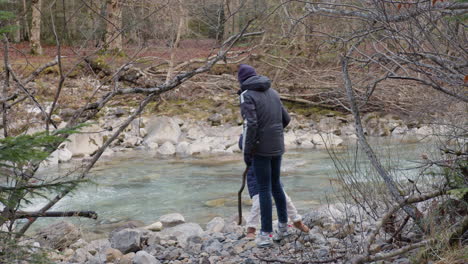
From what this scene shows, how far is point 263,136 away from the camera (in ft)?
16.0

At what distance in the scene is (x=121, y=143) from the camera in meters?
13.4

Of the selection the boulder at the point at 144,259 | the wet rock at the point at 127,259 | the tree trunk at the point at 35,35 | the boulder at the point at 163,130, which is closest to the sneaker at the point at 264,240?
the boulder at the point at 144,259

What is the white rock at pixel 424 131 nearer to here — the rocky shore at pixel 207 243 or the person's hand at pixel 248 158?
the rocky shore at pixel 207 243

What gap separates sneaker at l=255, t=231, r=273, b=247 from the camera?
4.93 metres

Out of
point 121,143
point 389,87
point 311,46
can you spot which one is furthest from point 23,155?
point 311,46

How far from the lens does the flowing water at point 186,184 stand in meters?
7.64

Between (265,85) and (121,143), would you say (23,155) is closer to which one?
(265,85)

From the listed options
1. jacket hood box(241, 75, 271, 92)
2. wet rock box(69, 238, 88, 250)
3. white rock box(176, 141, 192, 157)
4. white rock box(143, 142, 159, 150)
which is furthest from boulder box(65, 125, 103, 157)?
jacket hood box(241, 75, 271, 92)

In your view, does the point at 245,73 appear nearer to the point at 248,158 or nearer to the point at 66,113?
the point at 248,158

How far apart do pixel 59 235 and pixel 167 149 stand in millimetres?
6872

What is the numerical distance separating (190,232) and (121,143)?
25.2 ft

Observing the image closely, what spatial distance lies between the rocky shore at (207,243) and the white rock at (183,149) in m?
5.97

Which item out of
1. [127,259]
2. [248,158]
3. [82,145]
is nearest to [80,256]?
[127,259]

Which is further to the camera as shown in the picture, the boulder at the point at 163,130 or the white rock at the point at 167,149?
the boulder at the point at 163,130
